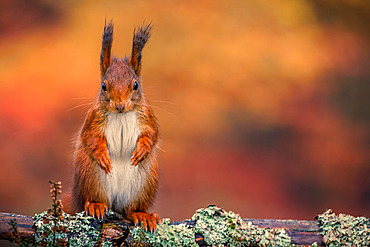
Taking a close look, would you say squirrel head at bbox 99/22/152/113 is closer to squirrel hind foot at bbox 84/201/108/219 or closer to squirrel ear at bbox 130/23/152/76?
squirrel ear at bbox 130/23/152/76

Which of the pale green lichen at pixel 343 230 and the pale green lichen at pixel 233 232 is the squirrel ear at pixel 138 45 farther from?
the pale green lichen at pixel 343 230

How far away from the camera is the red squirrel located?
87.1 inches

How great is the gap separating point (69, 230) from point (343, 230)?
3.96 feet

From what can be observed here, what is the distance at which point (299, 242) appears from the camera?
209 cm

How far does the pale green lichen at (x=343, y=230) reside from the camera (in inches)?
81.7

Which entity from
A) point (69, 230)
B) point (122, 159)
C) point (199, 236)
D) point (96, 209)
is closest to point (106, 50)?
point (122, 159)

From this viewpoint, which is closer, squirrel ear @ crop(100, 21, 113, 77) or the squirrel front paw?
the squirrel front paw

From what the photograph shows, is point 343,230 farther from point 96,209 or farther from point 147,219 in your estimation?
point 96,209

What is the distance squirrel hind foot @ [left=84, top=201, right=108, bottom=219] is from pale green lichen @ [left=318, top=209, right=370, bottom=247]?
985 millimetres

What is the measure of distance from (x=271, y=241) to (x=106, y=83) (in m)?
1.03

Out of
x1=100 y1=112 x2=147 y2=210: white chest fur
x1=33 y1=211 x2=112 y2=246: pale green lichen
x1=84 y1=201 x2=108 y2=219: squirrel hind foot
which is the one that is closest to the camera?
x1=33 y1=211 x2=112 y2=246: pale green lichen

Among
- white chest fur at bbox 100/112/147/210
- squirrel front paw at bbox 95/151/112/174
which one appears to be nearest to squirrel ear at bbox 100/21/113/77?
white chest fur at bbox 100/112/147/210

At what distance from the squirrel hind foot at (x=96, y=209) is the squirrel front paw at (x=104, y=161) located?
0.17m

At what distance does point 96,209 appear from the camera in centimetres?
216
